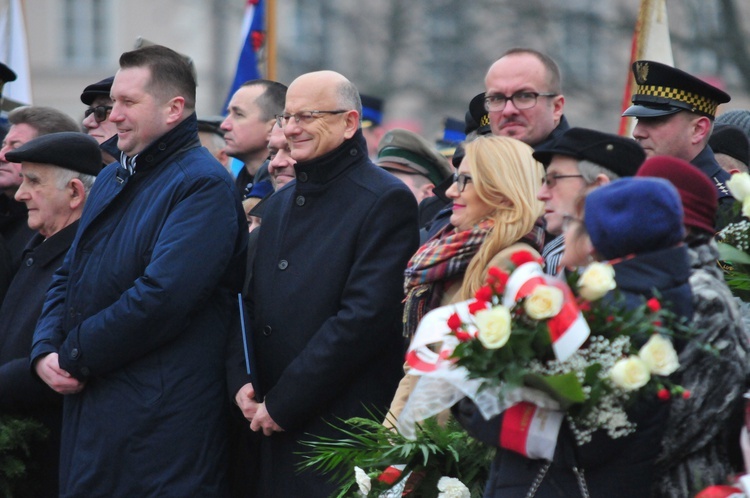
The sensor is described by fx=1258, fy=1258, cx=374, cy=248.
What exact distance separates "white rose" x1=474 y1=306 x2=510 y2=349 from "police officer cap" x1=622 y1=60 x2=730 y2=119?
2467mm

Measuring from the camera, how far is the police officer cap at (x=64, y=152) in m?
6.25

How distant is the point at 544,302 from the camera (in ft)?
11.9

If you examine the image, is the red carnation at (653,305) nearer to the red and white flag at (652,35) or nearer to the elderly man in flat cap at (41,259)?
the elderly man in flat cap at (41,259)

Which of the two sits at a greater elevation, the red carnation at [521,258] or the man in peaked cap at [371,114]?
the red carnation at [521,258]

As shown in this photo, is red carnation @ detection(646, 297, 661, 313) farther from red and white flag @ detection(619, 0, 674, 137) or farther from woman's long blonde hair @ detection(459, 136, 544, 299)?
red and white flag @ detection(619, 0, 674, 137)

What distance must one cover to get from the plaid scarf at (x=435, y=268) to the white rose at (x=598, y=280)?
1155 millimetres

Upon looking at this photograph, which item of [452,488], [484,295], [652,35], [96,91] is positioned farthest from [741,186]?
[96,91]

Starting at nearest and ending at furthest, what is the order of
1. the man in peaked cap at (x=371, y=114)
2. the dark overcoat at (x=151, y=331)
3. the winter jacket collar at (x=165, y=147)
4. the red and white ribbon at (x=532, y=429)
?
1. the red and white ribbon at (x=532, y=429)
2. the dark overcoat at (x=151, y=331)
3. the winter jacket collar at (x=165, y=147)
4. the man in peaked cap at (x=371, y=114)

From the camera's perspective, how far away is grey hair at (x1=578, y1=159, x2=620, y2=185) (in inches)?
173

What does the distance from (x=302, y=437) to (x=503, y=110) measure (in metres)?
1.75

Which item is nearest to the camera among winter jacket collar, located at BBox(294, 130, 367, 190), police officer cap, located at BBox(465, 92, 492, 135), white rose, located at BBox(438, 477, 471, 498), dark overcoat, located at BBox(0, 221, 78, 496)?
white rose, located at BBox(438, 477, 471, 498)

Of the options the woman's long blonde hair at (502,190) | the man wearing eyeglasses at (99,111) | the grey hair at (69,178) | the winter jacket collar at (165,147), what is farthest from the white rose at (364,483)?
the man wearing eyeglasses at (99,111)

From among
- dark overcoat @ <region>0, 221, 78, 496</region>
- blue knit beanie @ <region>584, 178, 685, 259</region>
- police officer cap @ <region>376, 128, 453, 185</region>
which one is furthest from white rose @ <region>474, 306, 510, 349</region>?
police officer cap @ <region>376, 128, 453, 185</region>

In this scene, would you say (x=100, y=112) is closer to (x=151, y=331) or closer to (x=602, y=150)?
(x=151, y=331)
